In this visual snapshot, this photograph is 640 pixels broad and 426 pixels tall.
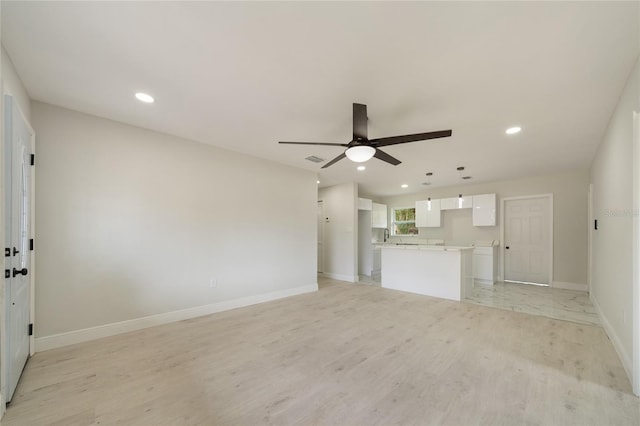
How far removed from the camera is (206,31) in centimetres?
176

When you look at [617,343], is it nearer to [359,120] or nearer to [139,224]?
[359,120]

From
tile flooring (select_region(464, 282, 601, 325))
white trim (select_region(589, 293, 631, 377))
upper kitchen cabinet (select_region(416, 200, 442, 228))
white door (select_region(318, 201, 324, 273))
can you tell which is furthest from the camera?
upper kitchen cabinet (select_region(416, 200, 442, 228))

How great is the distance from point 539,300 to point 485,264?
5.09 ft

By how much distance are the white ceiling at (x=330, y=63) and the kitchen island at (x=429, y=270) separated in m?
2.37

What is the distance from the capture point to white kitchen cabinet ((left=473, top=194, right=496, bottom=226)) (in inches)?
255

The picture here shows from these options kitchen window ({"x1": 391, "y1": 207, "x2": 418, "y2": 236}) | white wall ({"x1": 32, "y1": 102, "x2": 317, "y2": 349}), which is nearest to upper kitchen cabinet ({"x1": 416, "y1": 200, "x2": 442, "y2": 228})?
kitchen window ({"x1": 391, "y1": 207, "x2": 418, "y2": 236})

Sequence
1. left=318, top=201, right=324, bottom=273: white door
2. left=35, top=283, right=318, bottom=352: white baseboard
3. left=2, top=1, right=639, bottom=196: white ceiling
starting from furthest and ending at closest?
left=318, top=201, right=324, bottom=273: white door
left=35, top=283, right=318, bottom=352: white baseboard
left=2, top=1, right=639, bottom=196: white ceiling

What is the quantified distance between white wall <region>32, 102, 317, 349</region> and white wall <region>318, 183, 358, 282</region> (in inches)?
85.9

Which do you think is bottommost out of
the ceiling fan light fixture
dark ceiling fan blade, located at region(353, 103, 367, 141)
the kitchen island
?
the kitchen island

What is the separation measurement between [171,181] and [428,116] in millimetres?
3539

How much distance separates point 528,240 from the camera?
621 centimetres

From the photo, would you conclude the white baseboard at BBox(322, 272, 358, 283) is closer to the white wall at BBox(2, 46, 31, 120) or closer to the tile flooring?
the tile flooring

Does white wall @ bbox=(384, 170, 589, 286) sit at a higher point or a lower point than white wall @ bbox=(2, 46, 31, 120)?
lower

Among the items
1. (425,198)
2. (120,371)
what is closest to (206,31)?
(120,371)
